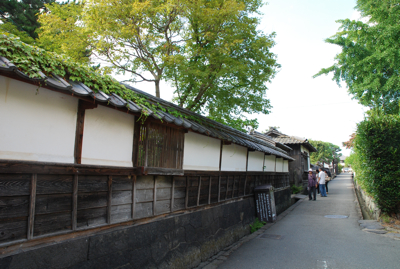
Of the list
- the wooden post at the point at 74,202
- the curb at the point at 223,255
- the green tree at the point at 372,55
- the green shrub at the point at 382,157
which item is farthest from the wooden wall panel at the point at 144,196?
the green tree at the point at 372,55

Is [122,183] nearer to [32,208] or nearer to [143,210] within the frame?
[143,210]

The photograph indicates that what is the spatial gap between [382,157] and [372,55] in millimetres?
11055

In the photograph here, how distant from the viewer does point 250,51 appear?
12430mm

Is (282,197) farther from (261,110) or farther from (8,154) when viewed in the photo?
(8,154)

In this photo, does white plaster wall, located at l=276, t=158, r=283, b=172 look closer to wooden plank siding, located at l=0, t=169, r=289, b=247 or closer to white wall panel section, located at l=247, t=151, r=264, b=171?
white wall panel section, located at l=247, t=151, r=264, b=171

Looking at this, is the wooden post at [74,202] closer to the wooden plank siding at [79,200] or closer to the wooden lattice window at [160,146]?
the wooden plank siding at [79,200]

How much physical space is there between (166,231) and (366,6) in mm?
21457

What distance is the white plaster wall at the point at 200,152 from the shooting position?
692cm

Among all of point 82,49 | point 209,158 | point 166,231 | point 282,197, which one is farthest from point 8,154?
point 282,197

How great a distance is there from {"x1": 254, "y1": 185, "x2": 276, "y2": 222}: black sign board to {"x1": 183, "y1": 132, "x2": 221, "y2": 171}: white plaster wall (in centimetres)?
406

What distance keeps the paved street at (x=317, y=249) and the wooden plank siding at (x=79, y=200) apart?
2.58 metres

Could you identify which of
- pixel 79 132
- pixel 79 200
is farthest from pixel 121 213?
pixel 79 132

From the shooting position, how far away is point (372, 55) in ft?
59.5

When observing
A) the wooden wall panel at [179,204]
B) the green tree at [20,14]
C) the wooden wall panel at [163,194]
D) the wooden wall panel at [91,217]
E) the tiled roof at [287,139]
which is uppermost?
the green tree at [20,14]
